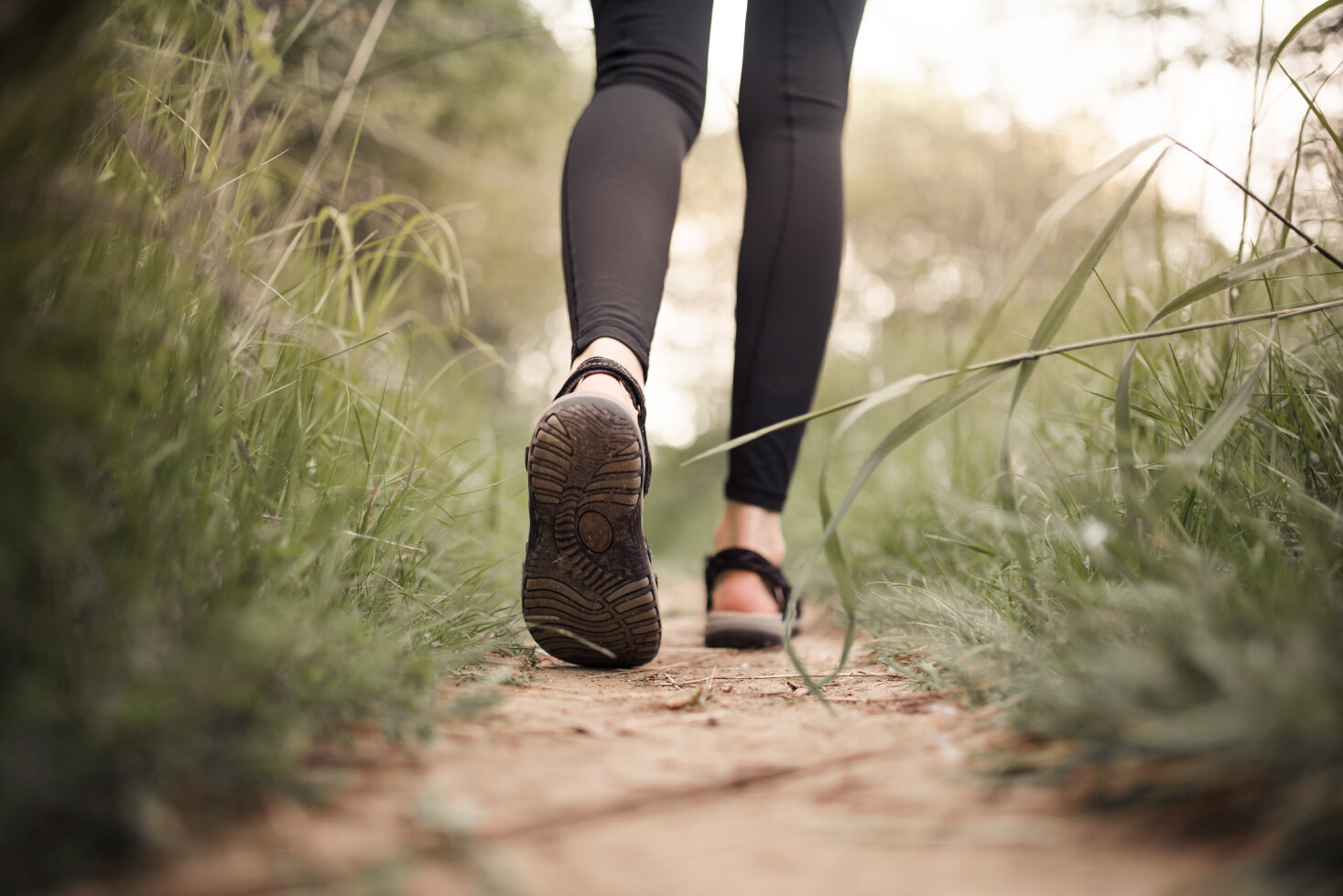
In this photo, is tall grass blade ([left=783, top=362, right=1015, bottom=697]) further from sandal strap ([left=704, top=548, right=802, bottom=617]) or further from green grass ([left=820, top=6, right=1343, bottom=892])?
sandal strap ([left=704, top=548, right=802, bottom=617])

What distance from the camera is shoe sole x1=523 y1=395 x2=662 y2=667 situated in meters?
0.82

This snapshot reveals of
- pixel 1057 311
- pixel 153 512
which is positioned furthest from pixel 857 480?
pixel 153 512

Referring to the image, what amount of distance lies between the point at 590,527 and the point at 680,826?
44 cm

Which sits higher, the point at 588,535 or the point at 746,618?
the point at 588,535

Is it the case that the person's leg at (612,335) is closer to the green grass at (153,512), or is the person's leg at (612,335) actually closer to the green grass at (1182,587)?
the green grass at (153,512)

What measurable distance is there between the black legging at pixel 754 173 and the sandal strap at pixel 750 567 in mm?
85

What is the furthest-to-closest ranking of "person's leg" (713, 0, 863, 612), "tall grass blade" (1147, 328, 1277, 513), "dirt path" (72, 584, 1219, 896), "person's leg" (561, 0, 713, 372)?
1. "person's leg" (713, 0, 863, 612)
2. "person's leg" (561, 0, 713, 372)
3. "tall grass blade" (1147, 328, 1277, 513)
4. "dirt path" (72, 584, 1219, 896)

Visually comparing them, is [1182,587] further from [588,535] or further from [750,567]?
[750,567]

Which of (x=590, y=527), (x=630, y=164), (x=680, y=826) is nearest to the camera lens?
(x=680, y=826)

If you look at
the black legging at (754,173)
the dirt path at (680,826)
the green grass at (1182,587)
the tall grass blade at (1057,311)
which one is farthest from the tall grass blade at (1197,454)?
the black legging at (754,173)

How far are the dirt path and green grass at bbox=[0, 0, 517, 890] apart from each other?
45 millimetres

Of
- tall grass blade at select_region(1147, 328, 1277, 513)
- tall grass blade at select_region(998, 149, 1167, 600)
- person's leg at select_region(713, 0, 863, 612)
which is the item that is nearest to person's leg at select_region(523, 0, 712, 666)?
person's leg at select_region(713, 0, 863, 612)

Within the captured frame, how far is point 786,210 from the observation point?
1157 mm

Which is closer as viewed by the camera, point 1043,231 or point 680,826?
point 680,826
